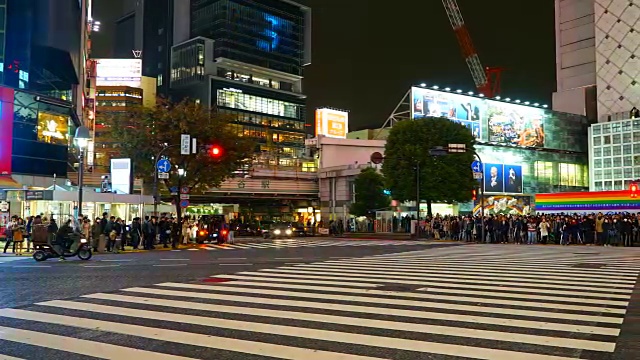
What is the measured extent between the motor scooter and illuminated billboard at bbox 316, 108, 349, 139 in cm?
7652

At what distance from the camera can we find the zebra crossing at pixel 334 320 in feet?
19.2

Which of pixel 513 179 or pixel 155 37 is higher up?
pixel 155 37

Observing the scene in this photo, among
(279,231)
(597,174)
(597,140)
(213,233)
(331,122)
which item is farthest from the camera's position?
(331,122)

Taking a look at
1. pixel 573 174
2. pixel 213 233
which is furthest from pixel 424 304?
pixel 573 174

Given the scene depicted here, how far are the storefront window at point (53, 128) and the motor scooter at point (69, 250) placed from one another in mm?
20374

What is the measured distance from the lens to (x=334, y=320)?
24.5 ft

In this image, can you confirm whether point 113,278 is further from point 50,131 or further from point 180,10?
point 180,10

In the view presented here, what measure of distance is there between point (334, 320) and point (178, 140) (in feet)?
87.9

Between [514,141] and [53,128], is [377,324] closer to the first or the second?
[53,128]

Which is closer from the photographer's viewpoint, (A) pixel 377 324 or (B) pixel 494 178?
(A) pixel 377 324

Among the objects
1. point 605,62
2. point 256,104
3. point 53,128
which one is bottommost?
point 53,128

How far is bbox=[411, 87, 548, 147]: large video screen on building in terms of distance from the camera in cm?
5600

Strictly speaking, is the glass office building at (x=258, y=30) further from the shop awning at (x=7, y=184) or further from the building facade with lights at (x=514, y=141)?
the shop awning at (x=7, y=184)

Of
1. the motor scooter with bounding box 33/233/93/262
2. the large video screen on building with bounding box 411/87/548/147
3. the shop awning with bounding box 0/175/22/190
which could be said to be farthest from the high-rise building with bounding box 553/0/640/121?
the motor scooter with bounding box 33/233/93/262
